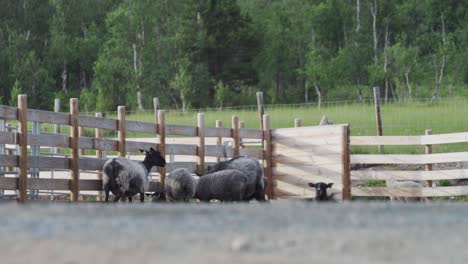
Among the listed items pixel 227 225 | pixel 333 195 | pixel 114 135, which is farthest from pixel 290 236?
pixel 114 135

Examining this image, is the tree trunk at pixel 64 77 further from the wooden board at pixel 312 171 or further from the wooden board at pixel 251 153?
the wooden board at pixel 312 171

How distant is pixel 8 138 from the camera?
1466 centimetres

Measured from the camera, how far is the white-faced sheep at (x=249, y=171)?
18234 millimetres

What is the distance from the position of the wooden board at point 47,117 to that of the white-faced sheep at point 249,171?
322 cm

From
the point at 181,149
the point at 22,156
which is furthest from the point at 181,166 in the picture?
the point at 22,156

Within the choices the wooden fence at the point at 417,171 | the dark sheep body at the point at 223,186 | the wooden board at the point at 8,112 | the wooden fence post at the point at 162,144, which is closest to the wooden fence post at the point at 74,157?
the wooden board at the point at 8,112

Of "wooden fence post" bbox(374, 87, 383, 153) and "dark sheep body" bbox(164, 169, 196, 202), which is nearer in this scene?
"dark sheep body" bbox(164, 169, 196, 202)

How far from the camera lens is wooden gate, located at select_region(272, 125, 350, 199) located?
66.9 feet

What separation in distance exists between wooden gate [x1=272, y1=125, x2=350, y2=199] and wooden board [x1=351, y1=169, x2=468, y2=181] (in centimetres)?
68

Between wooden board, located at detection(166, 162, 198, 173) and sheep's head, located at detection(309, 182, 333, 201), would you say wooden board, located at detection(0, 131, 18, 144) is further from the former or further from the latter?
sheep's head, located at detection(309, 182, 333, 201)

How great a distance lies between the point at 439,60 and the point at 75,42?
19.1m

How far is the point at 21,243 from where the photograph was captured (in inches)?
260

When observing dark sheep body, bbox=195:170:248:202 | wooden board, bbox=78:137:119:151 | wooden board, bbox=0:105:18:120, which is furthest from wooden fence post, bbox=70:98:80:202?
dark sheep body, bbox=195:170:248:202

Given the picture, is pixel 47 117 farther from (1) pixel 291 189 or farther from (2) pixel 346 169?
(1) pixel 291 189
